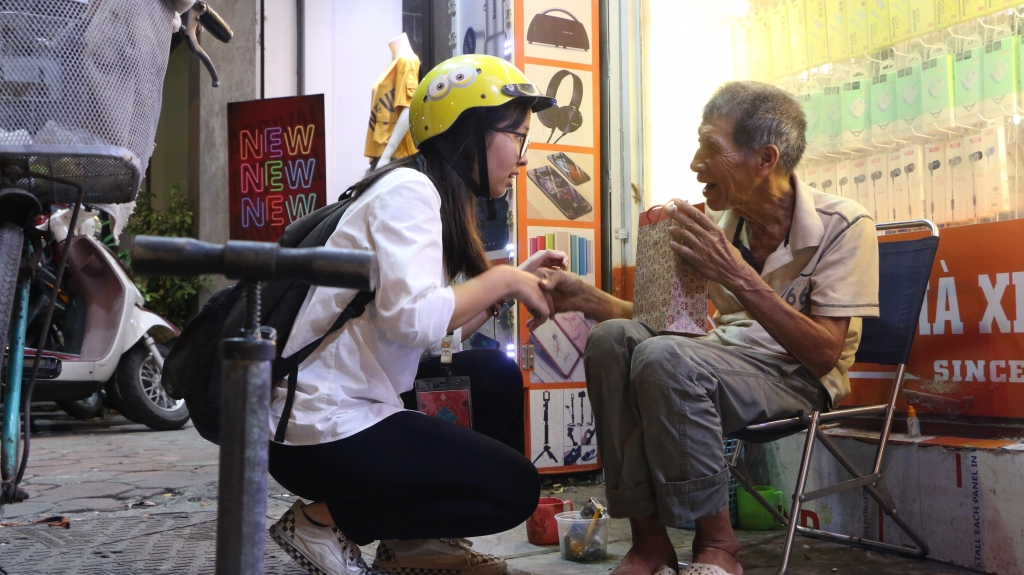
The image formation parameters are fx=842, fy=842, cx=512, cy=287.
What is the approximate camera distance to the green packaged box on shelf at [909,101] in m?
3.14

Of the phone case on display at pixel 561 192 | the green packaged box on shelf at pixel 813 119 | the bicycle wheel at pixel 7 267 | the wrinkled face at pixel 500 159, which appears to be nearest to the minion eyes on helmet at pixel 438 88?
the wrinkled face at pixel 500 159

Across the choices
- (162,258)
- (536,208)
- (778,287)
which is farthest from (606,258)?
(162,258)

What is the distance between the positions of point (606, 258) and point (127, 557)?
7.96ft

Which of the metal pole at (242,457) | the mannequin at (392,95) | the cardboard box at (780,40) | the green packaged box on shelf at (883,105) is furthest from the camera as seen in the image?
the mannequin at (392,95)

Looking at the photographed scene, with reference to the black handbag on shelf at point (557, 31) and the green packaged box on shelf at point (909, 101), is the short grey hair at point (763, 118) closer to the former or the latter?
the green packaged box on shelf at point (909, 101)

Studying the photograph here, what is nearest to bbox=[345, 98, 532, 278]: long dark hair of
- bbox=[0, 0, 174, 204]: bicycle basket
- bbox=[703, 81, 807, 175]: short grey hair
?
bbox=[0, 0, 174, 204]: bicycle basket

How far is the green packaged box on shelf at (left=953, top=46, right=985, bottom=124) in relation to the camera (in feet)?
9.59

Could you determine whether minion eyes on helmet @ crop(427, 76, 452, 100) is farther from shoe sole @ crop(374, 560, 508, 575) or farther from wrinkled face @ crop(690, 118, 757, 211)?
shoe sole @ crop(374, 560, 508, 575)

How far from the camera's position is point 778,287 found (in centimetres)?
247

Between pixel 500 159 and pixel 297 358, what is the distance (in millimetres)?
723

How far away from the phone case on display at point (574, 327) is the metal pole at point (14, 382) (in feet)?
7.58

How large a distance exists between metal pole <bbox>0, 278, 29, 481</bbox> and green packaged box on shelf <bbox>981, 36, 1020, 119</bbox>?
2.99 metres

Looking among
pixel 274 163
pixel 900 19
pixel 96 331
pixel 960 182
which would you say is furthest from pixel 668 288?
pixel 274 163

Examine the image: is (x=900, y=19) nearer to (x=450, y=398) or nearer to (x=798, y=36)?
(x=798, y=36)
